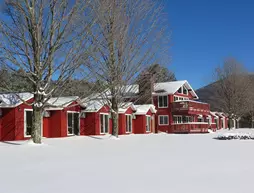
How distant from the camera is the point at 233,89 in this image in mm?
46594

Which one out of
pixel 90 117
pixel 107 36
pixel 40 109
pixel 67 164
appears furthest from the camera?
pixel 90 117

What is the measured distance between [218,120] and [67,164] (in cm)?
5055

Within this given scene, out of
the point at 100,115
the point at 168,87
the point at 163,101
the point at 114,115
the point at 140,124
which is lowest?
the point at 140,124

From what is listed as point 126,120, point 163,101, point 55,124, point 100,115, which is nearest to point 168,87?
point 163,101

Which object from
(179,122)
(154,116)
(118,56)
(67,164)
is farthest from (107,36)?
(179,122)

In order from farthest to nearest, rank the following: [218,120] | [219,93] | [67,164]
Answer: [218,120], [219,93], [67,164]

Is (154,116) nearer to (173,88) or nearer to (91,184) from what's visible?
(173,88)

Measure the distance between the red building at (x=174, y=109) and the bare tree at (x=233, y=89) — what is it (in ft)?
25.9

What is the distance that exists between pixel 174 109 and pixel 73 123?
16985mm

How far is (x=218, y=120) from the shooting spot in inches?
2212

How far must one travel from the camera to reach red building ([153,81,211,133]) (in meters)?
37.0

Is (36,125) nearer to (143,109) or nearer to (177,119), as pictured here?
(143,109)

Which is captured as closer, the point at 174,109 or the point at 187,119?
the point at 174,109

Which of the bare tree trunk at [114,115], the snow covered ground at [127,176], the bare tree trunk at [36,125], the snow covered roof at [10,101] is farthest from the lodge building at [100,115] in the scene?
the snow covered ground at [127,176]
